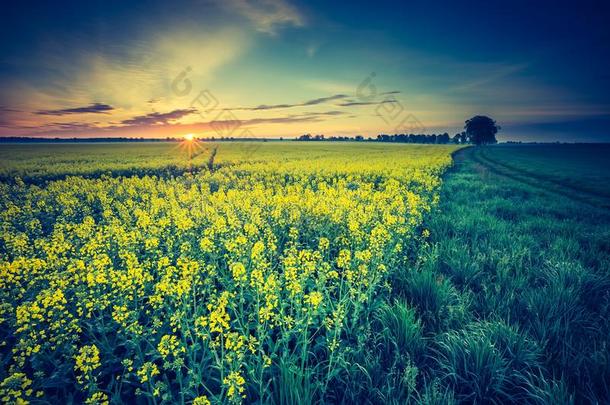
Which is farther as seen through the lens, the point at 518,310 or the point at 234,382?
the point at 518,310

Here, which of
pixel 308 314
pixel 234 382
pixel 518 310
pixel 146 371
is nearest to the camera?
pixel 234 382

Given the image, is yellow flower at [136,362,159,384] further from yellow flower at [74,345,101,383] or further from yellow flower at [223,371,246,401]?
yellow flower at [223,371,246,401]

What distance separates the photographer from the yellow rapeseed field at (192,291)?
2775 mm

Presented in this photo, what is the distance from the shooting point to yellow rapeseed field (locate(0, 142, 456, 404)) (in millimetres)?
2775

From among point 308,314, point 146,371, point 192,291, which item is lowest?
point 192,291

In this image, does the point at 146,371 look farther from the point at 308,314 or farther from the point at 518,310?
the point at 518,310

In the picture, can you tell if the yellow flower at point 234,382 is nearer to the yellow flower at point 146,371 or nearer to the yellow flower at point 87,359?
the yellow flower at point 146,371

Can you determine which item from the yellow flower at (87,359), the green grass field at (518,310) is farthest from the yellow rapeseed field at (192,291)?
the green grass field at (518,310)

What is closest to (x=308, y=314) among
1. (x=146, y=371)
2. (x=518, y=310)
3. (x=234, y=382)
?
(x=234, y=382)

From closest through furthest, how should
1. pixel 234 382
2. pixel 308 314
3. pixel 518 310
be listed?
pixel 234 382
pixel 308 314
pixel 518 310

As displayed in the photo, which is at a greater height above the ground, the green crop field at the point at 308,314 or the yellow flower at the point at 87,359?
the yellow flower at the point at 87,359

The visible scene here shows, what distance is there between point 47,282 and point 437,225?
28.4 feet

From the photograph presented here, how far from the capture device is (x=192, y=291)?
14.2 ft

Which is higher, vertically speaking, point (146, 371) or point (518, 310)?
point (146, 371)
